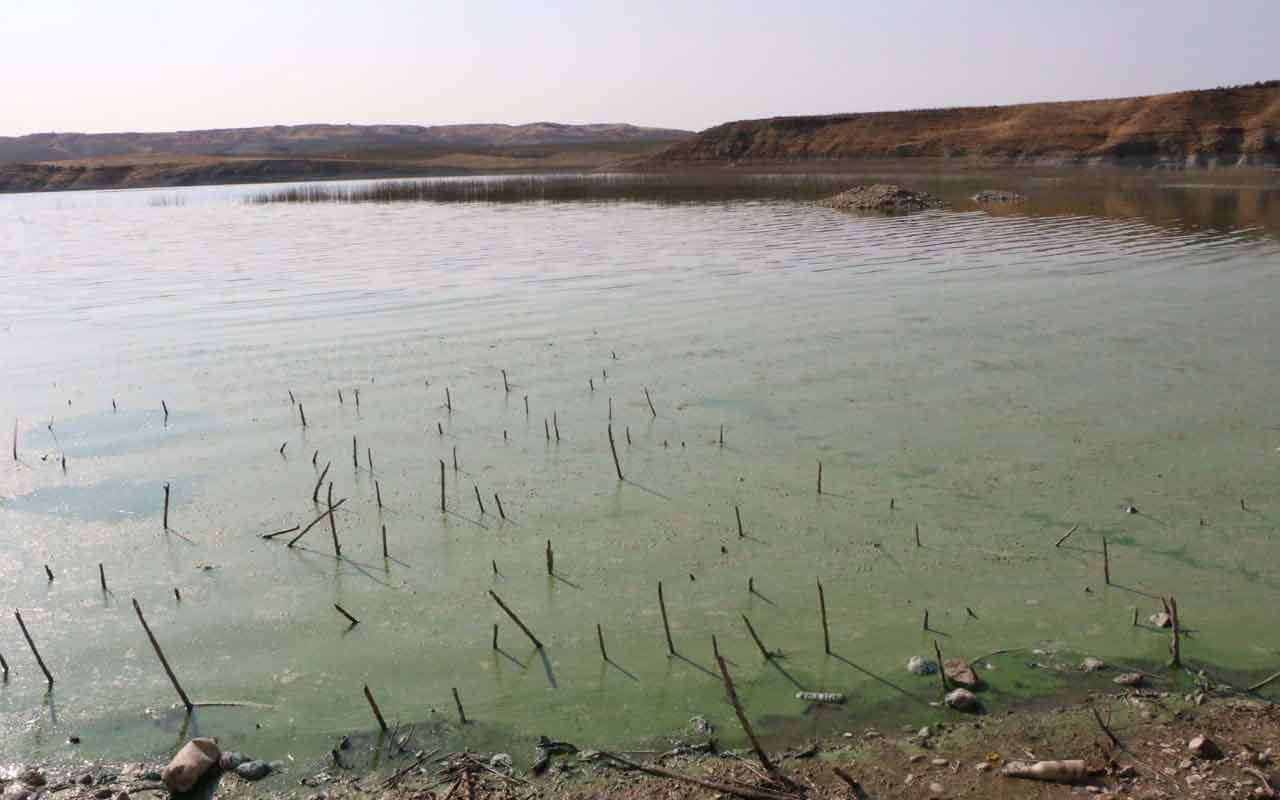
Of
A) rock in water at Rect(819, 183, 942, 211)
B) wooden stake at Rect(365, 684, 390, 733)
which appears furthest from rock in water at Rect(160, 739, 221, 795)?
rock in water at Rect(819, 183, 942, 211)

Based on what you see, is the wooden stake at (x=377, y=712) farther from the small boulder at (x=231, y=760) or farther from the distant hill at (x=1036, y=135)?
the distant hill at (x=1036, y=135)

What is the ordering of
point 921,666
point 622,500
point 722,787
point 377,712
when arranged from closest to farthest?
point 722,787 < point 377,712 < point 921,666 < point 622,500

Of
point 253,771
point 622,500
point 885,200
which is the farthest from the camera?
point 885,200

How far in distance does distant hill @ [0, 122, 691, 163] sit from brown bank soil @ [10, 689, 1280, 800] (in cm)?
13696

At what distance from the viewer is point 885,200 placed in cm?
3052

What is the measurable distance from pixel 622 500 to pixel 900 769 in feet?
11.1

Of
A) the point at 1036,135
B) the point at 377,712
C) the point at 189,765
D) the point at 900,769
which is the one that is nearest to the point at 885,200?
the point at 900,769

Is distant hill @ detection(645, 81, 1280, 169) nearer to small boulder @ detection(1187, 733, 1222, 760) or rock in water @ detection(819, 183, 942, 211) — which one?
rock in water @ detection(819, 183, 942, 211)

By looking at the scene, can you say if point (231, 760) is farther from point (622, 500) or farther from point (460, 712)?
point (622, 500)

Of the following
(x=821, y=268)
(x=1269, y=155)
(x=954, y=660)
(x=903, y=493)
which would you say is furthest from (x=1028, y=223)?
(x=1269, y=155)

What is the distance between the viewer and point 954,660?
15.6 feet

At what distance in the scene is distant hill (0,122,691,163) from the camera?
145750 millimetres

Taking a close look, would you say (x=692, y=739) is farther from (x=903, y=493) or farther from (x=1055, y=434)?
(x=1055, y=434)

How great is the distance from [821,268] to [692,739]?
14.5 meters
